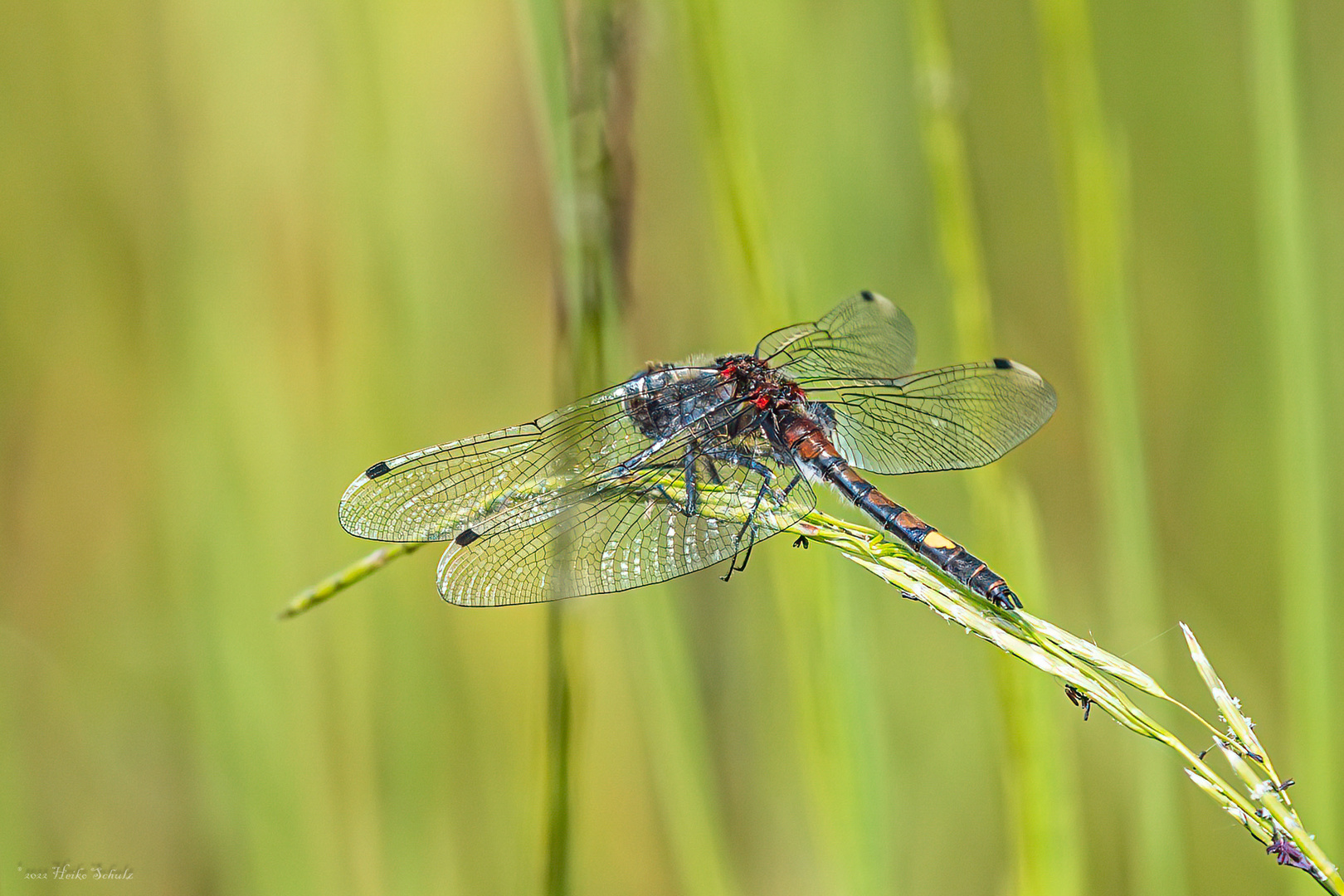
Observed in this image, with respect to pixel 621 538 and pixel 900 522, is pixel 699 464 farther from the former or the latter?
pixel 900 522

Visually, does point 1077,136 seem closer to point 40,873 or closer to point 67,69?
point 40,873

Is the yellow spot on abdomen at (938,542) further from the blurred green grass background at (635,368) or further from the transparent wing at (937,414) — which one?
the transparent wing at (937,414)

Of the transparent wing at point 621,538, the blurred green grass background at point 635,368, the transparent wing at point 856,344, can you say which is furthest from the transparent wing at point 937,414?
the transparent wing at point 621,538

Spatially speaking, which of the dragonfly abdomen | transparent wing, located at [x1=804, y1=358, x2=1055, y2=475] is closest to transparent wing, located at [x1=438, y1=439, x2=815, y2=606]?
the dragonfly abdomen

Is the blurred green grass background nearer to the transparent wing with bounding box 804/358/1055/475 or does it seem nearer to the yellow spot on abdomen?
the yellow spot on abdomen

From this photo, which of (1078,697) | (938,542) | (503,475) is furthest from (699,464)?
(1078,697)
